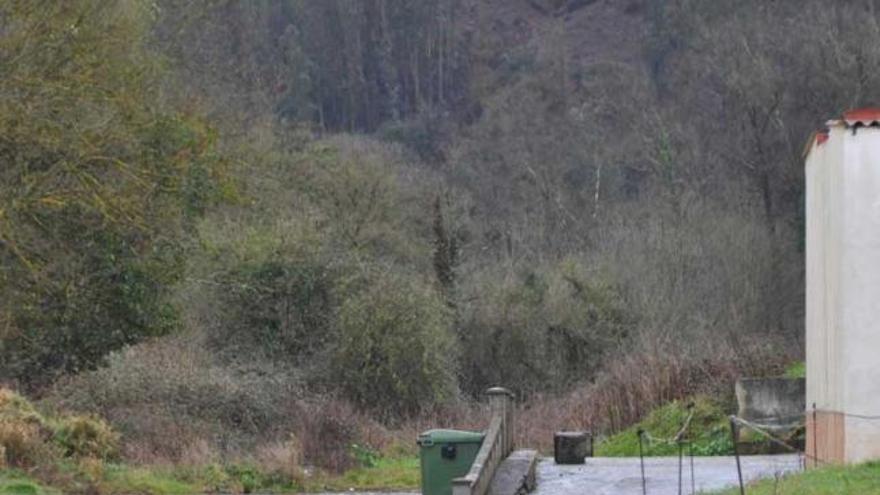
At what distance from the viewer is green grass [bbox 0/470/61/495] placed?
2484cm

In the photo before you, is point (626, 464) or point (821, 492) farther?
point (626, 464)

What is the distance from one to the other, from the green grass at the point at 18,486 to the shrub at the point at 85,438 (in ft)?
10.3

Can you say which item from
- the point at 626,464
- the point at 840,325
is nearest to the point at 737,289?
the point at 626,464

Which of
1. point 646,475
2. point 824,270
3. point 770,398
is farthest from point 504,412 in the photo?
point 770,398

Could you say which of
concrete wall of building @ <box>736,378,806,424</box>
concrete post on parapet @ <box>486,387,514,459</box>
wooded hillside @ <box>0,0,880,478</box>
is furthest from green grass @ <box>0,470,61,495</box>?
concrete wall of building @ <box>736,378,806,424</box>

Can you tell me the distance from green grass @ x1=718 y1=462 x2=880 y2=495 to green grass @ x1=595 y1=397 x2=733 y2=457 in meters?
14.1

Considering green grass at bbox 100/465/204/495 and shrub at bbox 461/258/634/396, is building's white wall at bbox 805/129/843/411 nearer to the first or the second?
green grass at bbox 100/465/204/495

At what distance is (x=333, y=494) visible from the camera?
29.1 meters

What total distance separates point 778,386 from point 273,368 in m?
13.8

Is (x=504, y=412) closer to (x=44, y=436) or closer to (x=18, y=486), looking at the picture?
(x=18, y=486)

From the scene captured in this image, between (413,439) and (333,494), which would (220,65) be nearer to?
(413,439)

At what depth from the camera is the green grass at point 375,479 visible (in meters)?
30.3

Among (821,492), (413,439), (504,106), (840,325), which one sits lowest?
A: (413,439)

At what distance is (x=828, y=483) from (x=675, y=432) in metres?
17.3
